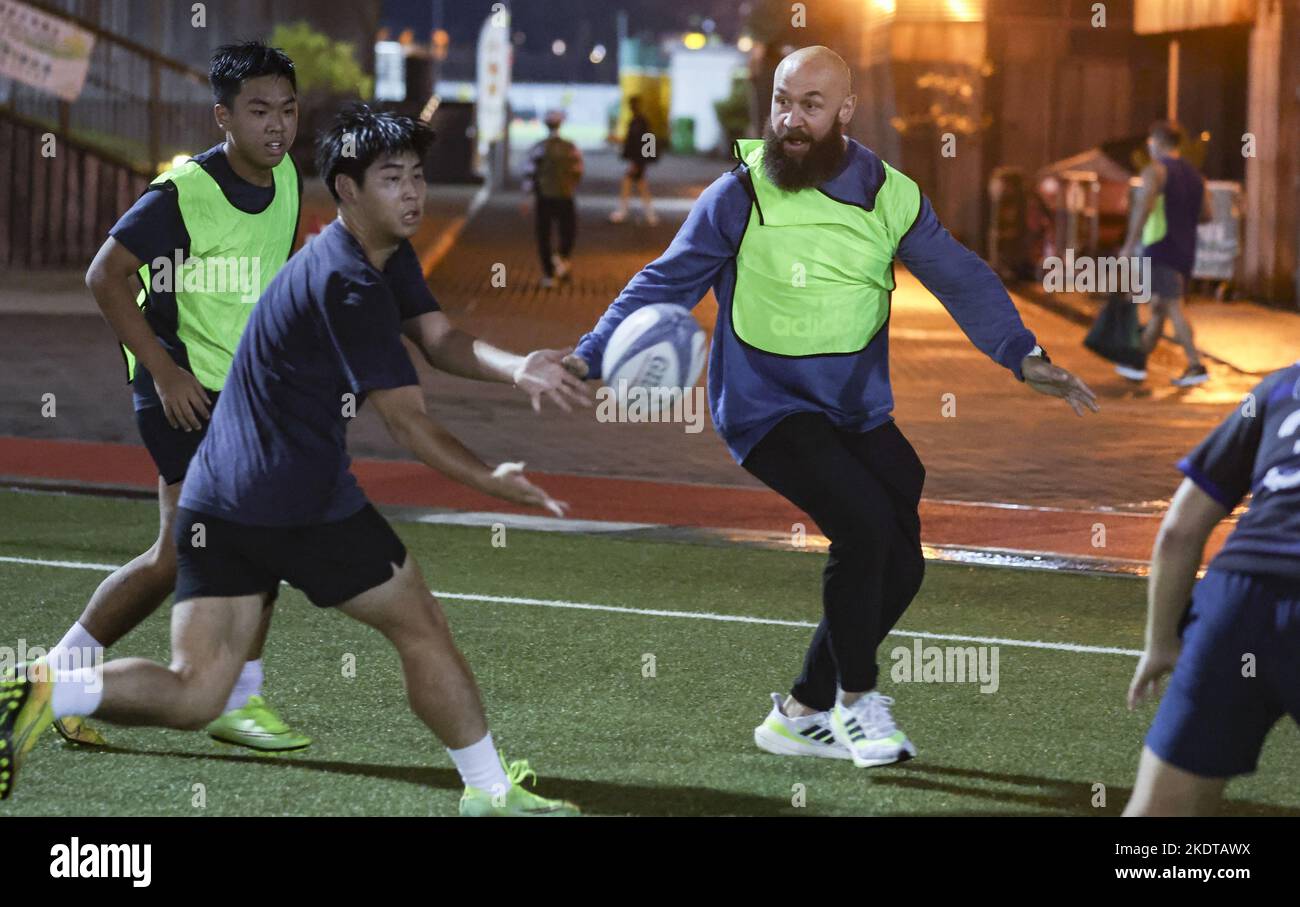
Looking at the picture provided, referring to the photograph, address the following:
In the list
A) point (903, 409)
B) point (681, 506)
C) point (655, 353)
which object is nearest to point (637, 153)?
point (903, 409)

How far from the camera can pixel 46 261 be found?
24.9 metres

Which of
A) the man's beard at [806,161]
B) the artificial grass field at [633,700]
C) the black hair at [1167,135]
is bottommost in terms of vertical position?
the artificial grass field at [633,700]

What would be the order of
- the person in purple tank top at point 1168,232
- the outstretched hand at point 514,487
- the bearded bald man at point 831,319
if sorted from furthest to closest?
the person in purple tank top at point 1168,232, the bearded bald man at point 831,319, the outstretched hand at point 514,487

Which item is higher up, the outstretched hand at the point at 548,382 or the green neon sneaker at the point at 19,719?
the outstretched hand at the point at 548,382

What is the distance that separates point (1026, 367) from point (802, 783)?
1.33 m

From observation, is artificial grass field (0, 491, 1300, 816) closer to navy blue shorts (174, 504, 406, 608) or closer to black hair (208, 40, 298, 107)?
navy blue shorts (174, 504, 406, 608)

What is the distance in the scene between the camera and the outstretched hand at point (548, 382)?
545 centimetres

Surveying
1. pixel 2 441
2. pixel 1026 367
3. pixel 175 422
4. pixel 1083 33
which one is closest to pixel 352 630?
pixel 175 422

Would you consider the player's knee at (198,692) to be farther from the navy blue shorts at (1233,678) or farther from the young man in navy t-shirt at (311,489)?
the navy blue shorts at (1233,678)

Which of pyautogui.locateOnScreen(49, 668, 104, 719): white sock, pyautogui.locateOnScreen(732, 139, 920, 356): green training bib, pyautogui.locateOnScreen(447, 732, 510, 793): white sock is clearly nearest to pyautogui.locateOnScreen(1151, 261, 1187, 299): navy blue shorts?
pyautogui.locateOnScreen(732, 139, 920, 356): green training bib

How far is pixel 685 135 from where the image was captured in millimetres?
88812

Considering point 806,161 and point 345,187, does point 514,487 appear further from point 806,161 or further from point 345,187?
point 806,161

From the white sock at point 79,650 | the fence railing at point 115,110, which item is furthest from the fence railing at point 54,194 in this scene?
the white sock at point 79,650

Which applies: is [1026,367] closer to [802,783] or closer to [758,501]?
[802,783]
